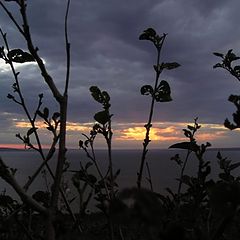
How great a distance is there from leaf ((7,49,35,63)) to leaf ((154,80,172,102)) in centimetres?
114

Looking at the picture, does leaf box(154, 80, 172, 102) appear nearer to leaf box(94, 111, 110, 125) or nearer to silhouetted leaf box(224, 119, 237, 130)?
leaf box(94, 111, 110, 125)

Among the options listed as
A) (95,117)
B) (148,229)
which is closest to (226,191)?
(148,229)

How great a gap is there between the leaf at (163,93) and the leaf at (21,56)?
1143 millimetres

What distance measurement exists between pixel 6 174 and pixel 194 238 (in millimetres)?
694

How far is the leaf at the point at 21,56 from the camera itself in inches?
81.7

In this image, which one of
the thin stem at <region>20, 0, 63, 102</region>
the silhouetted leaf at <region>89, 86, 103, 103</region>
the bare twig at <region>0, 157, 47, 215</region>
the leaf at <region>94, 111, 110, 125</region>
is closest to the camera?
the bare twig at <region>0, 157, 47, 215</region>

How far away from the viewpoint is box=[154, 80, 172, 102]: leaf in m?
2.88

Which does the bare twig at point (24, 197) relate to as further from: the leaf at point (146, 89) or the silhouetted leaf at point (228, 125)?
the leaf at point (146, 89)

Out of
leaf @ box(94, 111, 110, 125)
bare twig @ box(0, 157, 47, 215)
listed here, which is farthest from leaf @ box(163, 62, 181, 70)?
bare twig @ box(0, 157, 47, 215)

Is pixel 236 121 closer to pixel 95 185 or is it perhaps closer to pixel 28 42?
pixel 28 42

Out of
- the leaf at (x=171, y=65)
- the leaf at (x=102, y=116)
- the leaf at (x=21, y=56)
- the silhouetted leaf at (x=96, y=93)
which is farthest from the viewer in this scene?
the leaf at (x=171, y=65)

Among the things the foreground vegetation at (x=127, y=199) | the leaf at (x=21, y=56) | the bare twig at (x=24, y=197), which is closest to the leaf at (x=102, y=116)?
the foreground vegetation at (x=127, y=199)

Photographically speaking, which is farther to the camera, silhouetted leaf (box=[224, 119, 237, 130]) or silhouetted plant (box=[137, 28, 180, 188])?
silhouetted plant (box=[137, 28, 180, 188])

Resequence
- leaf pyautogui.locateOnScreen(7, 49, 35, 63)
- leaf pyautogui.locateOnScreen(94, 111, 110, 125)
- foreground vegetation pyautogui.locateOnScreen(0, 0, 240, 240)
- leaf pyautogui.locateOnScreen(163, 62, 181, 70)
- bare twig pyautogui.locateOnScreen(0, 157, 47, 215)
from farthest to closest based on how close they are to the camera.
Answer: leaf pyautogui.locateOnScreen(163, 62, 181, 70), leaf pyautogui.locateOnScreen(94, 111, 110, 125), leaf pyautogui.locateOnScreen(7, 49, 35, 63), bare twig pyautogui.locateOnScreen(0, 157, 47, 215), foreground vegetation pyautogui.locateOnScreen(0, 0, 240, 240)
